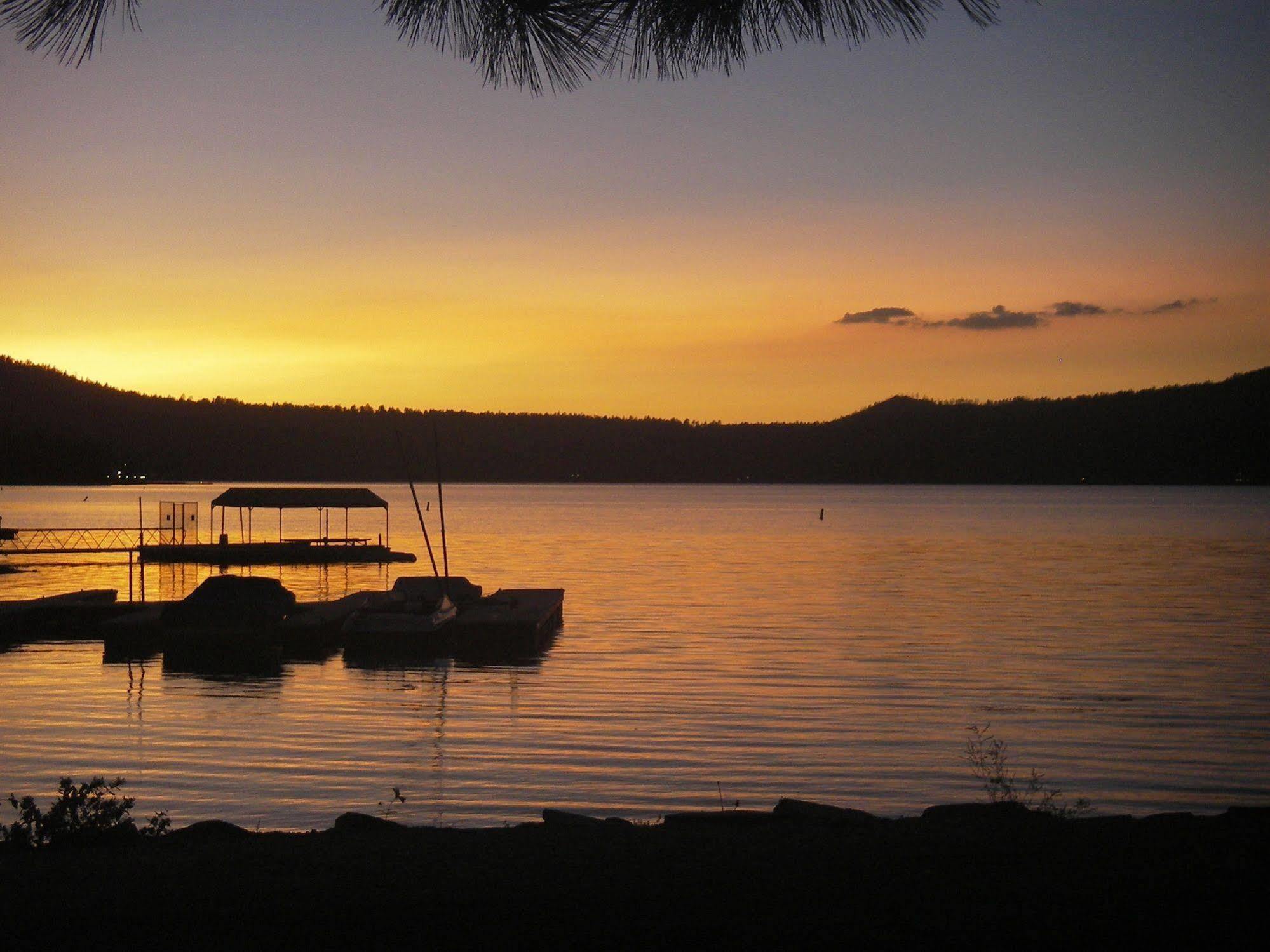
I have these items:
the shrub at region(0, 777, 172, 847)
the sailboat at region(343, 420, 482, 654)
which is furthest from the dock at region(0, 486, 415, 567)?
the shrub at region(0, 777, 172, 847)

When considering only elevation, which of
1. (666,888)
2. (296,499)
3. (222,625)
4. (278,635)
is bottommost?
(278,635)

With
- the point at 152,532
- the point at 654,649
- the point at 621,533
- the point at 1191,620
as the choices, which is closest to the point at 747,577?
the point at 1191,620

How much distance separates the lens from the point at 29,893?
5832 mm

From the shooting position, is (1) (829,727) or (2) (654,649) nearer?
A: (1) (829,727)

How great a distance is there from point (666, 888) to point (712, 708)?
13143 mm

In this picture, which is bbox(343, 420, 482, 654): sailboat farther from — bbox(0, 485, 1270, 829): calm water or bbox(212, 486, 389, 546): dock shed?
bbox(212, 486, 389, 546): dock shed

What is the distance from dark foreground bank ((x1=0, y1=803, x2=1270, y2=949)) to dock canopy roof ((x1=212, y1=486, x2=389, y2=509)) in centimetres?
4297

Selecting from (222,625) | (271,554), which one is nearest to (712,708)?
(222,625)

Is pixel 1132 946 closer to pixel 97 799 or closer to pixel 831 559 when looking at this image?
pixel 97 799

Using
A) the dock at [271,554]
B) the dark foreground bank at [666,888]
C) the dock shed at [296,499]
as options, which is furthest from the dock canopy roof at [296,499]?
the dark foreground bank at [666,888]

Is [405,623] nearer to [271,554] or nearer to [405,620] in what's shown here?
[405,620]

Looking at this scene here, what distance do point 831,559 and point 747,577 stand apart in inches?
500

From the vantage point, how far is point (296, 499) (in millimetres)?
50719

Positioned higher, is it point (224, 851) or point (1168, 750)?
point (224, 851)
